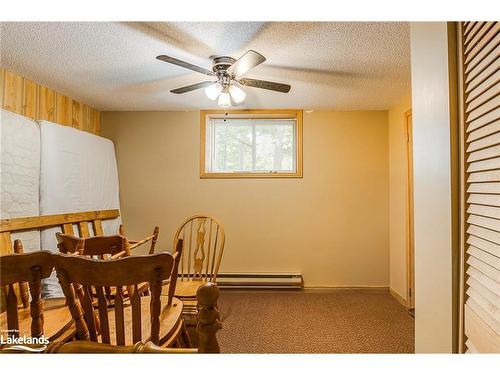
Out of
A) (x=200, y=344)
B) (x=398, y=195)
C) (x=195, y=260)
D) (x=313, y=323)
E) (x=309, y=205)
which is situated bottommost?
(x=313, y=323)

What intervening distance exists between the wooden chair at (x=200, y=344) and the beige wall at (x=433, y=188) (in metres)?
0.79

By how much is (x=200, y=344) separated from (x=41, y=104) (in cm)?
292

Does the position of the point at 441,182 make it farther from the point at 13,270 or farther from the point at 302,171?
the point at 302,171

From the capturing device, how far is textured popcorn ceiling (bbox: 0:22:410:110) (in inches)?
68.9

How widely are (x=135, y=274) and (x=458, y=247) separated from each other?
112 centimetres

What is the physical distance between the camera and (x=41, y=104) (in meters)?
2.66

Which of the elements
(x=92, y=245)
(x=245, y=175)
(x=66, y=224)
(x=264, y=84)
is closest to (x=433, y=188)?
(x=264, y=84)

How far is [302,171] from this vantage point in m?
3.44

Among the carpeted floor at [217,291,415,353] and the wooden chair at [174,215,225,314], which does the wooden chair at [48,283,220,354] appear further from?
the carpeted floor at [217,291,415,353]

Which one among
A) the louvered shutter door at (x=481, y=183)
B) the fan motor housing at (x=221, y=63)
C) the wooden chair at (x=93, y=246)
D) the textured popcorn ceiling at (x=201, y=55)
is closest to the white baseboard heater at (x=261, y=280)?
the wooden chair at (x=93, y=246)

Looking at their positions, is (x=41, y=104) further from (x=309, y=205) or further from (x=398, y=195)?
(x=398, y=195)
